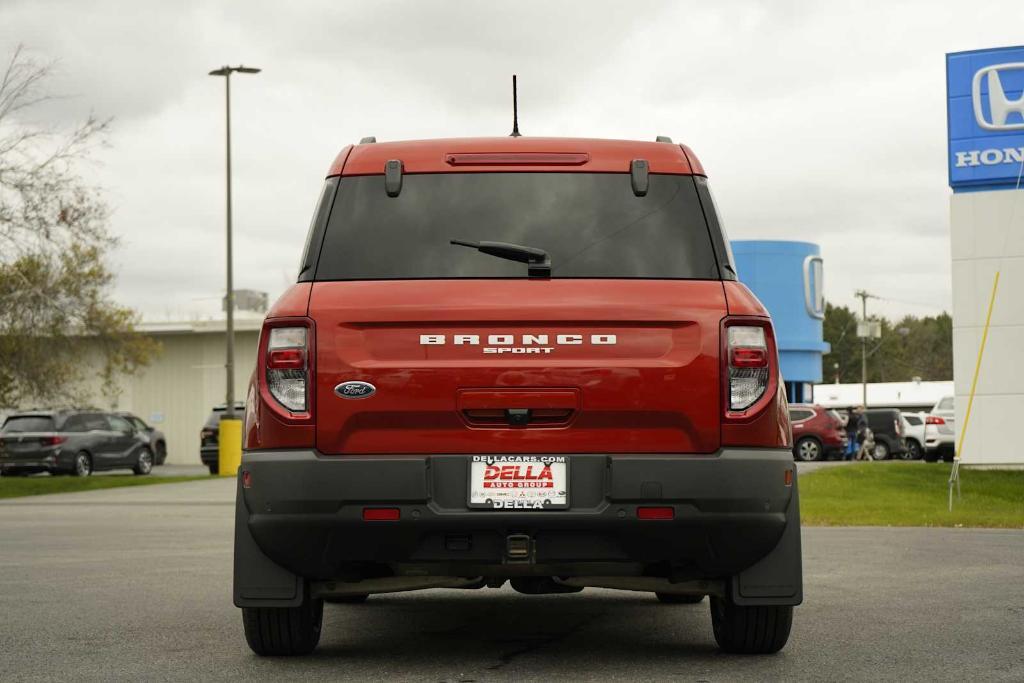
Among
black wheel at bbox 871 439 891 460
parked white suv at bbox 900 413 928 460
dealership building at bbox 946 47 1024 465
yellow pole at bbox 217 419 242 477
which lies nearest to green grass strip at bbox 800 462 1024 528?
dealership building at bbox 946 47 1024 465

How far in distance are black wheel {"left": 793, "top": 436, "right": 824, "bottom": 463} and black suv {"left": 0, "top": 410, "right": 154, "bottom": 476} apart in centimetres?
1767

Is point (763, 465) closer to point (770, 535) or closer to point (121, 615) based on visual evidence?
point (770, 535)

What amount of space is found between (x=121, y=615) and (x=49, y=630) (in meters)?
0.65

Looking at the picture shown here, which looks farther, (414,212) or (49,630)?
(49,630)

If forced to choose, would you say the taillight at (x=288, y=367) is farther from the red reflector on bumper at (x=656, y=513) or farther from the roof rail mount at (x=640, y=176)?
the roof rail mount at (x=640, y=176)

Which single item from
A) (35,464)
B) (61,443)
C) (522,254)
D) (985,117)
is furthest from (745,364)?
(35,464)

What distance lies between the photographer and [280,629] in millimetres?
6094

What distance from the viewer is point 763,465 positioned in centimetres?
539

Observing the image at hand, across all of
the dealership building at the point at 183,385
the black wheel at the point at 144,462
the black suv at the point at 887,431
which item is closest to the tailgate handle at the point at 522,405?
the black wheel at the point at 144,462

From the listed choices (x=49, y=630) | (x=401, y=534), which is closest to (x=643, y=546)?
(x=401, y=534)

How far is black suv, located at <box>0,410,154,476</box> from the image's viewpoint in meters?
31.8

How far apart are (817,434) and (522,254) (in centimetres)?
3385

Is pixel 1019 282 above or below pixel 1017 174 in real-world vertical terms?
below

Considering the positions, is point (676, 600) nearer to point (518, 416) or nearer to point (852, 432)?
point (518, 416)
